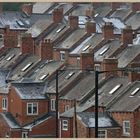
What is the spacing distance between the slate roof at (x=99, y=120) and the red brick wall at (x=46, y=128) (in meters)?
6.88

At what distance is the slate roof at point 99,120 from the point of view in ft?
176

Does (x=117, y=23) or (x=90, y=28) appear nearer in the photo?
(x=90, y=28)

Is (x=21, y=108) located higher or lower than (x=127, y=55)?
lower

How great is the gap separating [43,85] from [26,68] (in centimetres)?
772

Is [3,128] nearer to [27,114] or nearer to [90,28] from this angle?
[27,114]

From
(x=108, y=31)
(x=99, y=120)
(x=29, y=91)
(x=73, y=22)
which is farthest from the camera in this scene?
(x=73, y=22)

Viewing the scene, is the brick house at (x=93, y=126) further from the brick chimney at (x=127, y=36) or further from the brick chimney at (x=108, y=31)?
the brick chimney at (x=108, y=31)

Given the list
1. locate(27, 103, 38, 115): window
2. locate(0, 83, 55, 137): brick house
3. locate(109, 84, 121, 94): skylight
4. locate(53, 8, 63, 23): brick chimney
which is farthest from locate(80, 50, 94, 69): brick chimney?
locate(53, 8, 63, 23): brick chimney

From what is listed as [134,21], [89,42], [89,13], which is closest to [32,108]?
[89,42]

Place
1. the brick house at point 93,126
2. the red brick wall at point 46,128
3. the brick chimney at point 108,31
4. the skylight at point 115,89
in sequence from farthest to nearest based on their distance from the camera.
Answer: the brick chimney at point 108,31 → the red brick wall at point 46,128 → the skylight at point 115,89 → the brick house at point 93,126

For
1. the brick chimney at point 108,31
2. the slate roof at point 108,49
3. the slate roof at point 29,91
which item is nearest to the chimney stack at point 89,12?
the brick chimney at point 108,31

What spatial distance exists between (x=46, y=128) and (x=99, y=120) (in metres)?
8.78

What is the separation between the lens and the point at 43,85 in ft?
219

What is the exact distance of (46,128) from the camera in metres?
61.9
